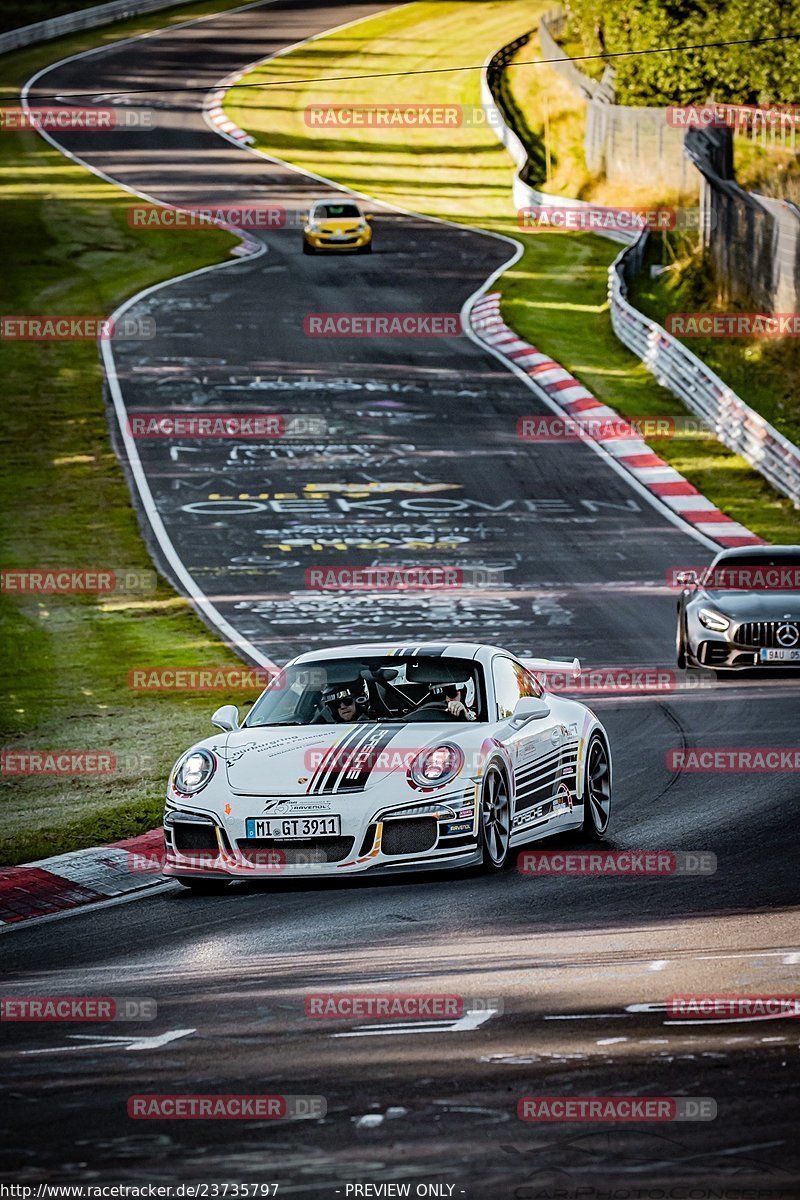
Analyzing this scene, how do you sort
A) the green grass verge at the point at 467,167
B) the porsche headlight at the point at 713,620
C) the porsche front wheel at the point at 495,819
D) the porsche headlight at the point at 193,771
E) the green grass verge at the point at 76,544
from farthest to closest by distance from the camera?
1. the green grass verge at the point at 467,167
2. the porsche headlight at the point at 713,620
3. the green grass verge at the point at 76,544
4. the porsche headlight at the point at 193,771
5. the porsche front wheel at the point at 495,819

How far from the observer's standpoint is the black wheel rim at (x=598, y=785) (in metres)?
12.3

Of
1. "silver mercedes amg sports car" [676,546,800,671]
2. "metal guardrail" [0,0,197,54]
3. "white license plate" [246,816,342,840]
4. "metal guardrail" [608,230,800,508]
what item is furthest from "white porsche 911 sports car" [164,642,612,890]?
"metal guardrail" [0,0,197,54]

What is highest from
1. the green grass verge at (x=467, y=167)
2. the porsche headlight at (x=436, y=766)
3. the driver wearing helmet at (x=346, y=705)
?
the porsche headlight at (x=436, y=766)

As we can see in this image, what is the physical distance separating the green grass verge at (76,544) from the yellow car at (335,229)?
2328 mm

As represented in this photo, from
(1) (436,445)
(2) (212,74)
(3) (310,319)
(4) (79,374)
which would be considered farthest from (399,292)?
(2) (212,74)

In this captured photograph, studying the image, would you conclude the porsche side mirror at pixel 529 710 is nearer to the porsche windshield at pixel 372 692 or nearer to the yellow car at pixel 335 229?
the porsche windshield at pixel 372 692

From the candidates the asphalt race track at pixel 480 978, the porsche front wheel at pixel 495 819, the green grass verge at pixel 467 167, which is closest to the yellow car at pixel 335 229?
the green grass verge at pixel 467 167

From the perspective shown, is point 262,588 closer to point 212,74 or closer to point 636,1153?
point 636,1153

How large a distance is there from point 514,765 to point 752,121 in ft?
141

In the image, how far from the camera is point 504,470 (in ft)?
99.9

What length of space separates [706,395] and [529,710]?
21.9 metres

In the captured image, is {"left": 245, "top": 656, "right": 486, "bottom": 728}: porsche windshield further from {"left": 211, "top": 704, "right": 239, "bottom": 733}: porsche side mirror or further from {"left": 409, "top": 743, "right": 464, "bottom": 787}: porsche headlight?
{"left": 409, "top": 743, "right": 464, "bottom": 787}: porsche headlight

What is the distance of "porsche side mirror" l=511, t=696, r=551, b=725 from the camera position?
11719 millimetres

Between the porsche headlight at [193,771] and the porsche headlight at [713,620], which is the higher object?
the porsche headlight at [193,771]
